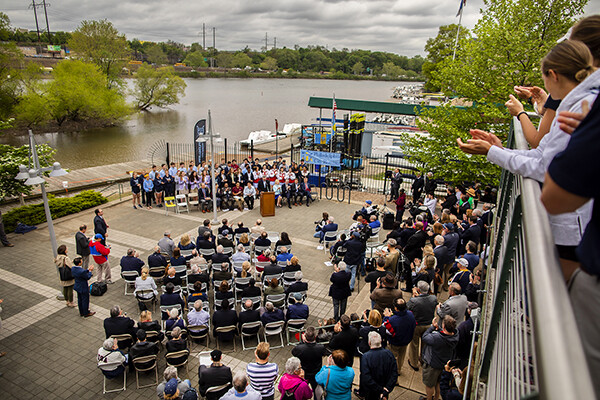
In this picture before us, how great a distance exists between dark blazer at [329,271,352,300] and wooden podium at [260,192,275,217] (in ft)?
27.7

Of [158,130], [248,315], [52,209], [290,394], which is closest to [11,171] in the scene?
[52,209]

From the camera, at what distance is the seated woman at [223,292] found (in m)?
8.35

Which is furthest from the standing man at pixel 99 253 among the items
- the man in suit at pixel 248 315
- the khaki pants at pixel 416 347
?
the khaki pants at pixel 416 347

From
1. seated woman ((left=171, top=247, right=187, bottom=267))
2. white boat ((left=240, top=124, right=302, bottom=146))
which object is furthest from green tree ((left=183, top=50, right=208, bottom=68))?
seated woman ((left=171, top=247, right=187, bottom=267))

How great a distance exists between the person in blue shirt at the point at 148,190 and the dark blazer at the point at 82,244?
6664 mm

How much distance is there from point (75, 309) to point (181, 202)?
8.05 meters

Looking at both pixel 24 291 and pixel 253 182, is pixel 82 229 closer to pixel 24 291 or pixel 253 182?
pixel 24 291

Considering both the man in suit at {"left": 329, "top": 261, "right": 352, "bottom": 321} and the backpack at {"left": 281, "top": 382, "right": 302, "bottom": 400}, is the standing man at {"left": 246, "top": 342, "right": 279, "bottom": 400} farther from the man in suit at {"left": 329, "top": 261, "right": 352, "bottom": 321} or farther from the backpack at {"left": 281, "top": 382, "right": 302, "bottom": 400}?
the man in suit at {"left": 329, "top": 261, "right": 352, "bottom": 321}

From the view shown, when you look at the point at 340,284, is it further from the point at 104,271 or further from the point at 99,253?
the point at 104,271

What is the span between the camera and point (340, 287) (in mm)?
8695

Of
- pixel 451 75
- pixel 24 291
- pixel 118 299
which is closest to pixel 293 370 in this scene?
pixel 118 299

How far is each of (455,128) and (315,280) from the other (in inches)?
352

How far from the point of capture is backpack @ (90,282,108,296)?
10656 mm

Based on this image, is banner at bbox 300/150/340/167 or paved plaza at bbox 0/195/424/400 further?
banner at bbox 300/150/340/167
